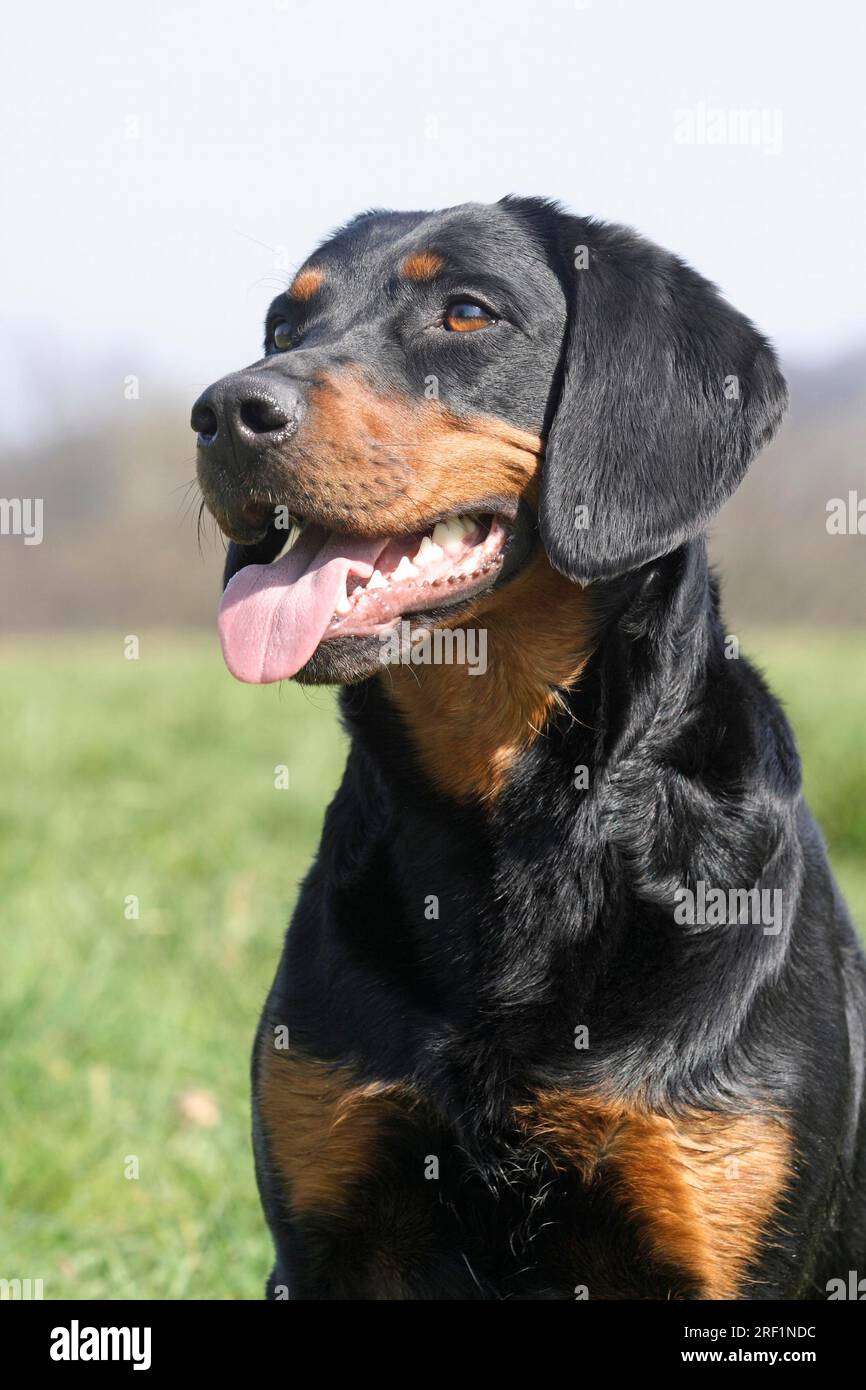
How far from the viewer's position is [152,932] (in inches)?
253

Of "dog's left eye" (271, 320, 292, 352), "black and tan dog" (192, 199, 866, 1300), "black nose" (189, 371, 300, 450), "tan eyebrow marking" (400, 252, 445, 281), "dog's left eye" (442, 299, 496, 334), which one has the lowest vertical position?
"black and tan dog" (192, 199, 866, 1300)

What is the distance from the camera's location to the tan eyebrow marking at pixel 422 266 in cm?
339

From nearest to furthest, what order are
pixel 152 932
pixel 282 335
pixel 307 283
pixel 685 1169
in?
pixel 685 1169
pixel 307 283
pixel 282 335
pixel 152 932

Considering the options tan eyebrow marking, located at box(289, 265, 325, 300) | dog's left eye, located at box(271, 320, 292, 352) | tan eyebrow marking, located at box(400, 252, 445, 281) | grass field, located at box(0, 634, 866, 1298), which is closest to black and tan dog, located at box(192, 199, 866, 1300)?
tan eyebrow marking, located at box(400, 252, 445, 281)

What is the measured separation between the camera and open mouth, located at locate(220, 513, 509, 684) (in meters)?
3.07

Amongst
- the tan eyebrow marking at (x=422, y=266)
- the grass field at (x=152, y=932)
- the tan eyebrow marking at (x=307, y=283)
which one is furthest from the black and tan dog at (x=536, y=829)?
the grass field at (x=152, y=932)

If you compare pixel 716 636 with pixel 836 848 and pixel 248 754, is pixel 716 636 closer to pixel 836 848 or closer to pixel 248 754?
pixel 836 848

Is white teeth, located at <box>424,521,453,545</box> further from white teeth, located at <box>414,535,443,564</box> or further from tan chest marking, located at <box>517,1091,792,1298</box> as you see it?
tan chest marking, located at <box>517,1091,792,1298</box>

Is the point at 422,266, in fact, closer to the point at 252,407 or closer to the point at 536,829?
the point at 252,407

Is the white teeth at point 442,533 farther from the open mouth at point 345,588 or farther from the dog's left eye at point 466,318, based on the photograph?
the dog's left eye at point 466,318

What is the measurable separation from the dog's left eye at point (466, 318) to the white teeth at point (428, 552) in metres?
0.48

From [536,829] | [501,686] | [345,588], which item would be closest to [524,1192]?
[536,829]

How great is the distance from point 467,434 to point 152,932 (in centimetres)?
377
